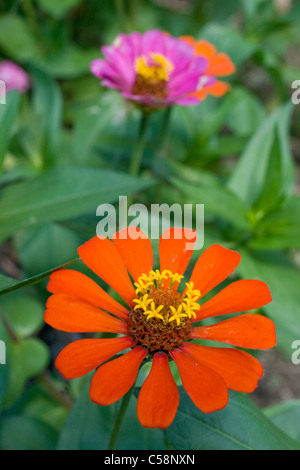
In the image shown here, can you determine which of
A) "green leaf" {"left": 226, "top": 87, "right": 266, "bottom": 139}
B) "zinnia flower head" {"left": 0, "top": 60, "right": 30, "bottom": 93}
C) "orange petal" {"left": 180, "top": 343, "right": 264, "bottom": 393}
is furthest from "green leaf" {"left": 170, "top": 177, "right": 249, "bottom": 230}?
"zinnia flower head" {"left": 0, "top": 60, "right": 30, "bottom": 93}

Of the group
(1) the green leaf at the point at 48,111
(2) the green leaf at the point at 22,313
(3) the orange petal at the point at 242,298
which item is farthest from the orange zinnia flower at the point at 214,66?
(3) the orange petal at the point at 242,298

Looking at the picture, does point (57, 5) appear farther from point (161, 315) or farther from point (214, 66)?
point (161, 315)

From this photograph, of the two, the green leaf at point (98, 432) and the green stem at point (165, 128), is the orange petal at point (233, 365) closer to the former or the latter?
the green leaf at point (98, 432)

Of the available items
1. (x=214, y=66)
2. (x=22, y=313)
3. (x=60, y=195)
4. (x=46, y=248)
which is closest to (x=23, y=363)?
(x=22, y=313)

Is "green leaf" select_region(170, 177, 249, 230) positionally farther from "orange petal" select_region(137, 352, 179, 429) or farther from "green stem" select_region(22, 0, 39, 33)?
"green stem" select_region(22, 0, 39, 33)

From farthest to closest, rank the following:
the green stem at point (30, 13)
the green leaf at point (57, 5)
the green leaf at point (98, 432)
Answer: the green stem at point (30, 13) → the green leaf at point (57, 5) → the green leaf at point (98, 432)

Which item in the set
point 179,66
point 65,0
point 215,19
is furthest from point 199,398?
point 215,19
